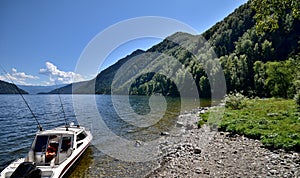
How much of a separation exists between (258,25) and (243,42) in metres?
99.9

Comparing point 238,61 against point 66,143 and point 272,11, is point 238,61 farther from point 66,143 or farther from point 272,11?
point 66,143

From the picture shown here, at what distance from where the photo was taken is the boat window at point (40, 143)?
12414mm

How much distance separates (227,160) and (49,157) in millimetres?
10409

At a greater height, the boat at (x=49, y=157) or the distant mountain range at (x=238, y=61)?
the distant mountain range at (x=238, y=61)

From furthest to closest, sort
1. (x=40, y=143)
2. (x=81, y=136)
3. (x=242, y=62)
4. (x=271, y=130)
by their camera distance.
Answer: (x=242, y=62) → (x=81, y=136) → (x=271, y=130) → (x=40, y=143)

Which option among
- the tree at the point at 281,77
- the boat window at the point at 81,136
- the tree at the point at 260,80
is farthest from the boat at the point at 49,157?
the tree at the point at 260,80

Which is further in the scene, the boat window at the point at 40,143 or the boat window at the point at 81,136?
the boat window at the point at 81,136

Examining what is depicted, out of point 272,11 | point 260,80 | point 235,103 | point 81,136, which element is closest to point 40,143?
point 81,136

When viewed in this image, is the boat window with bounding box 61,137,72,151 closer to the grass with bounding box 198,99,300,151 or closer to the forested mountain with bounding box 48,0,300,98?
the grass with bounding box 198,99,300,151

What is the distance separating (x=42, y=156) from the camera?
478 inches

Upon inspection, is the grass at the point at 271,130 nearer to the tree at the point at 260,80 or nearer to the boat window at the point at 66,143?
the boat window at the point at 66,143

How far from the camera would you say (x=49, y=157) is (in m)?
12.6

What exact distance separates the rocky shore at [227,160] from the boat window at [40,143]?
21.6 feet

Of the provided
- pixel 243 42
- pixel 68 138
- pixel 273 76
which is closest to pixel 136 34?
pixel 68 138
